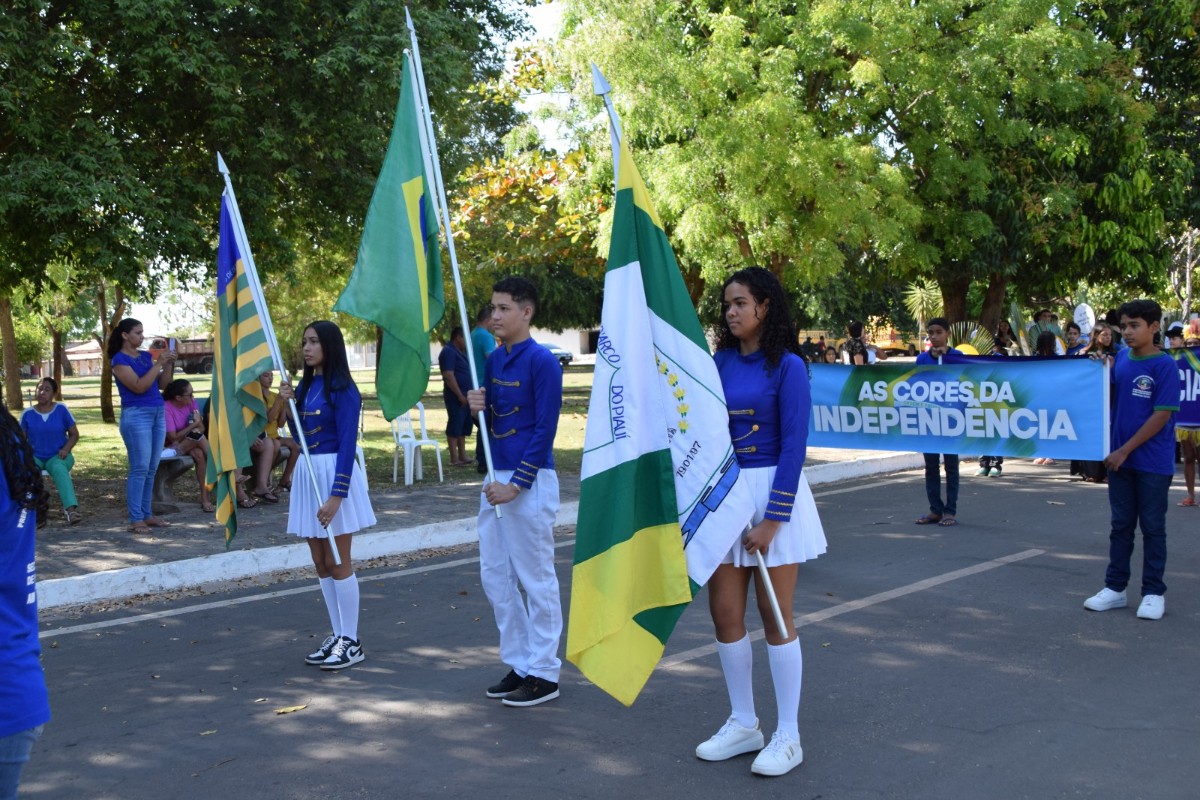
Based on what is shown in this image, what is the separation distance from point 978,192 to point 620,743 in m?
15.7

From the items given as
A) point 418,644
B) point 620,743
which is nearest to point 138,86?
point 418,644

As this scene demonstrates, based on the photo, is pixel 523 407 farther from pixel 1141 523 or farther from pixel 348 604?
pixel 1141 523

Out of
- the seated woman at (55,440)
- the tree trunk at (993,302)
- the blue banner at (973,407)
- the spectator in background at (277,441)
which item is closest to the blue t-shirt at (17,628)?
the seated woman at (55,440)

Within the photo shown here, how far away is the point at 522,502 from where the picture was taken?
5.57 meters

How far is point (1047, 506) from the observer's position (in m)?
11.5

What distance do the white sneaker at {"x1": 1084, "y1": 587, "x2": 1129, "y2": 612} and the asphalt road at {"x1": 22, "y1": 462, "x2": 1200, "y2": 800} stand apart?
0.08 m

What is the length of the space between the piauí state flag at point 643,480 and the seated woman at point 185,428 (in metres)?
8.24

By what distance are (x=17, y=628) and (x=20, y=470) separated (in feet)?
1.31

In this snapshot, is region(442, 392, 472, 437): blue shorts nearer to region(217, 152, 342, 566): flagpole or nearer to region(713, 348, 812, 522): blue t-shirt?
region(217, 152, 342, 566): flagpole

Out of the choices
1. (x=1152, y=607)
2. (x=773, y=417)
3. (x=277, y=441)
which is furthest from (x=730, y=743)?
(x=277, y=441)

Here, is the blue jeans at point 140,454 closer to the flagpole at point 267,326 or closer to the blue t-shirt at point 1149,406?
the flagpole at point 267,326

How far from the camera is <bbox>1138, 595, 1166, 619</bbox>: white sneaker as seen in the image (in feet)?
22.6

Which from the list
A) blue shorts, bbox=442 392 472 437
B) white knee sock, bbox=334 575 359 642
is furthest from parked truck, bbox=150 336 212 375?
white knee sock, bbox=334 575 359 642

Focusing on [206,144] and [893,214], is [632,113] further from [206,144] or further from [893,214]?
[206,144]
